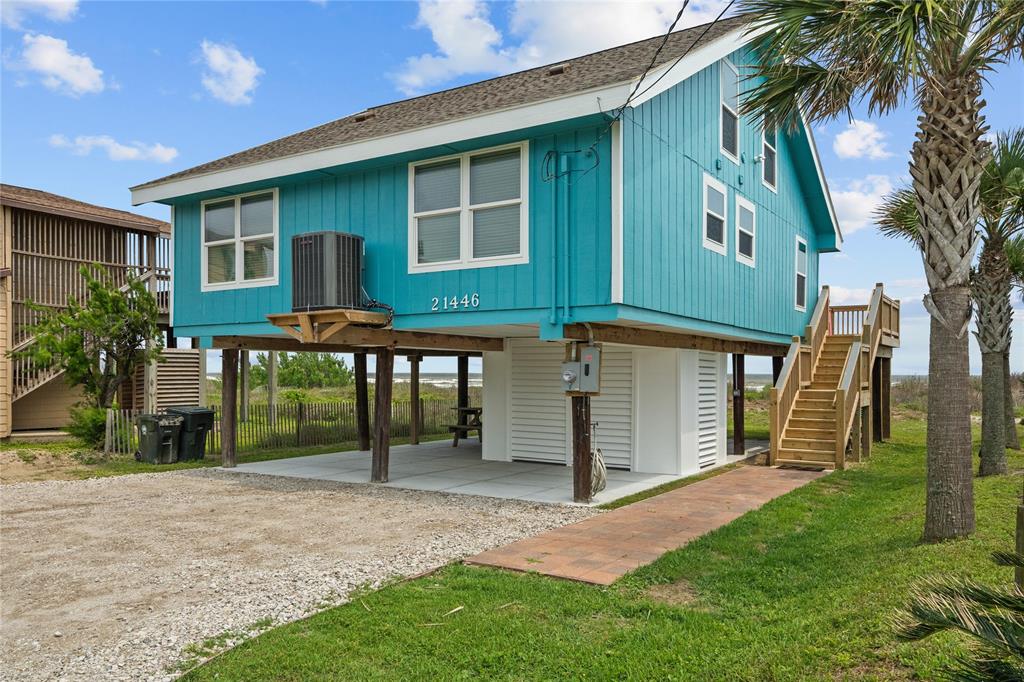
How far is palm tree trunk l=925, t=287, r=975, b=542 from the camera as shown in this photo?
A: 22.0 feet

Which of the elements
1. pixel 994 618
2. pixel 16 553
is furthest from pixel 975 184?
pixel 16 553

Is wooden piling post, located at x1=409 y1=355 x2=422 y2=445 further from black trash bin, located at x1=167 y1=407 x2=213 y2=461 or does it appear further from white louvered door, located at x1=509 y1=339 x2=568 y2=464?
black trash bin, located at x1=167 y1=407 x2=213 y2=461

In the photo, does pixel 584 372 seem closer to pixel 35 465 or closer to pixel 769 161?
pixel 769 161

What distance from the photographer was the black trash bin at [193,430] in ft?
48.6

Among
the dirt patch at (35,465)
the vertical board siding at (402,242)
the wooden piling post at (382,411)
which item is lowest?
the dirt patch at (35,465)

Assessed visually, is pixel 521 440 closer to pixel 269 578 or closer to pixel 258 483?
pixel 258 483

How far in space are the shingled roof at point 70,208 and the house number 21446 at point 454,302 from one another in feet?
42.3

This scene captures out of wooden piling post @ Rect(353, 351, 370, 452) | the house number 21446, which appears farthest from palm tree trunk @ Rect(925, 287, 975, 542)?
wooden piling post @ Rect(353, 351, 370, 452)

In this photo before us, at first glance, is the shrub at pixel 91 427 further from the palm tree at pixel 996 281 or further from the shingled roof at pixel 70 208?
the palm tree at pixel 996 281

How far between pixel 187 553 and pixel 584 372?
5.10 metres

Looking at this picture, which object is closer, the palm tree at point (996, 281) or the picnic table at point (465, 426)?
the palm tree at point (996, 281)

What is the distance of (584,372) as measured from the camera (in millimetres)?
9758

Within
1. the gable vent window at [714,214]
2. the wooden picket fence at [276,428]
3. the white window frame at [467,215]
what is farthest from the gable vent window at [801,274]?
the wooden picket fence at [276,428]

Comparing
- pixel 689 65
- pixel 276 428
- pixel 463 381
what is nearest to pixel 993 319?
pixel 689 65
